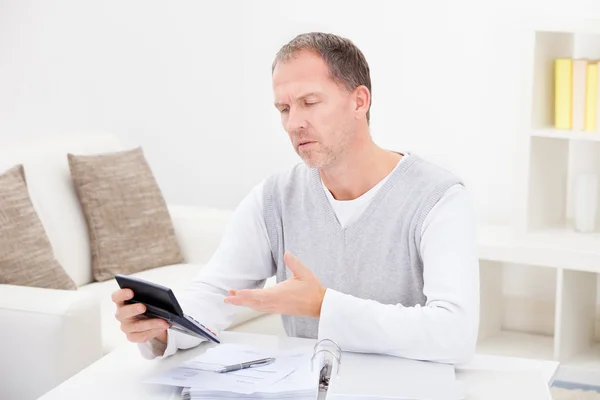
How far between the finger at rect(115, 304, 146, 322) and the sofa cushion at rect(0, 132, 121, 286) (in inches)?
66.1

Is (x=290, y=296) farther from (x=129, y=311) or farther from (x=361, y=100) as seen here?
(x=361, y=100)

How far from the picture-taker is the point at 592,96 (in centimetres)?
348

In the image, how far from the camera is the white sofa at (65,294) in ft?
8.80

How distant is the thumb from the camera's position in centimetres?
170

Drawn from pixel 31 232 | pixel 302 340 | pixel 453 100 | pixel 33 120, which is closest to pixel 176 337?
pixel 302 340

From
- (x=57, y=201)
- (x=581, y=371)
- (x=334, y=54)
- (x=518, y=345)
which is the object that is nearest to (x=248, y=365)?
(x=334, y=54)

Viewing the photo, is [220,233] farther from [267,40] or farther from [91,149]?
[267,40]

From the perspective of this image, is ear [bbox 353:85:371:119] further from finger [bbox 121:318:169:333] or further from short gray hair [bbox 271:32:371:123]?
finger [bbox 121:318:169:333]

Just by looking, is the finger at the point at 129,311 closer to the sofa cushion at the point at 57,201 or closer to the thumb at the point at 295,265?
the thumb at the point at 295,265

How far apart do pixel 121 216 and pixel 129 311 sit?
182cm

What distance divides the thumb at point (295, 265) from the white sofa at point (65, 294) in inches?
44.5

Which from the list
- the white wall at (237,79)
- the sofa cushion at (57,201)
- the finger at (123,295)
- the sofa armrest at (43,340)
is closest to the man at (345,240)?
the finger at (123,295)

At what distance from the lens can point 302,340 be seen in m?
1.90

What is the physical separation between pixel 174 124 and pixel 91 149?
0.80 metres
